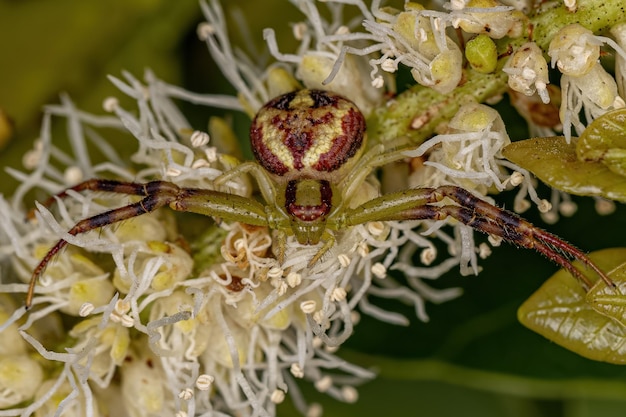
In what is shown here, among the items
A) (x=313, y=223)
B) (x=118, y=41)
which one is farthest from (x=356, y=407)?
(x=118, y=41)

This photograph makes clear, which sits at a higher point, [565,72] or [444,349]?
[565,72]

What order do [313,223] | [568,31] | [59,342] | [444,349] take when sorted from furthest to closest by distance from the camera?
[444,349], [59,342], [313,223], [568,31]

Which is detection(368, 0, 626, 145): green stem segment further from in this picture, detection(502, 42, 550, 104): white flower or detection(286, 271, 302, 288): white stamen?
detection(286, 271, 302, 288): white stamen

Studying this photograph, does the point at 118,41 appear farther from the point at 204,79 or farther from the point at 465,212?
the point at 465,212

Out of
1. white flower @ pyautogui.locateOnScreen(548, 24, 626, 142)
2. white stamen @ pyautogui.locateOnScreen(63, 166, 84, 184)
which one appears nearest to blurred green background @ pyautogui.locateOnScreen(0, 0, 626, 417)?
white stamen @ pyautogui.locateOnScreen(63, 166, 84, 184)

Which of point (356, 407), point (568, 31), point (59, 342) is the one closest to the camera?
point (568, 31)

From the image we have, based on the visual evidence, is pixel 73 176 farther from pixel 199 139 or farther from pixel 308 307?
pixel 308 307
